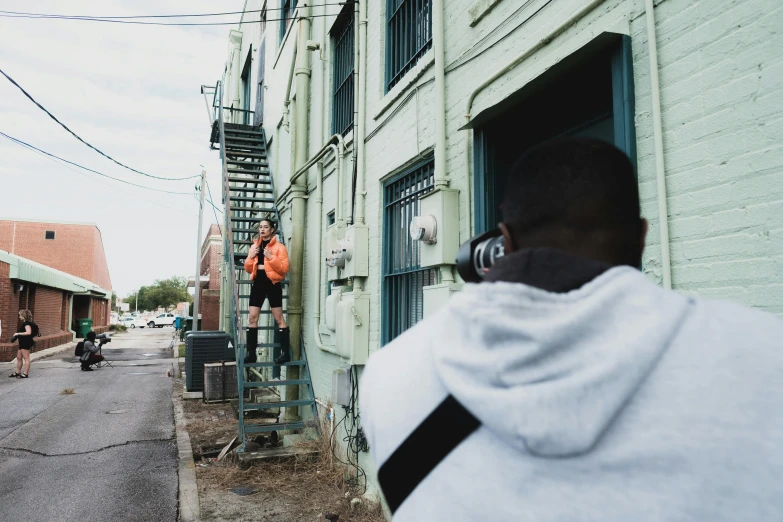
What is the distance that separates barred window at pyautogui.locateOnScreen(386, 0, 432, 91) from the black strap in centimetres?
480

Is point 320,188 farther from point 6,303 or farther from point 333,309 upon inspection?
point 6,303

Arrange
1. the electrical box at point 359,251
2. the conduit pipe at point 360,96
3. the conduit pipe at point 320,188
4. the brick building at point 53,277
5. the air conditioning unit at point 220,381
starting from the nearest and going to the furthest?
1. the electrical box at point 359,251
2. the conduit pipe at point 360,96
3. the conduit pipe at point 320,188
4. the air conditioning unit at point 220,381
5. the brick building at point 53,277

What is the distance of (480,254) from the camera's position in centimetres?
134

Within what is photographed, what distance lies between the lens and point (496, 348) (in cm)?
91

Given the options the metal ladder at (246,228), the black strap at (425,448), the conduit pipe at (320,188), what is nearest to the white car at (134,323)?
the metal ladder at (246,228)

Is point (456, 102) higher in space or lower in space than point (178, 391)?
higher

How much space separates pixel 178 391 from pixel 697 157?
1215cm

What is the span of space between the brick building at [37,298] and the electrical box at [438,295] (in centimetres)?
1849

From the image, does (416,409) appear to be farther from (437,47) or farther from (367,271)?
(367,271)

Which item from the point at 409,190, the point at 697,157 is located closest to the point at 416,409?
the point at 697,157

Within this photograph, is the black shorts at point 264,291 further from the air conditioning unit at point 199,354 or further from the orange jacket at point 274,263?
the air conditioning unit at point 199,354

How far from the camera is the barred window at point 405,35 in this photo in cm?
532

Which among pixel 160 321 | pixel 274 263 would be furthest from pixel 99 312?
pixel 274 263

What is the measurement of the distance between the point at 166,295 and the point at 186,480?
92.0m
